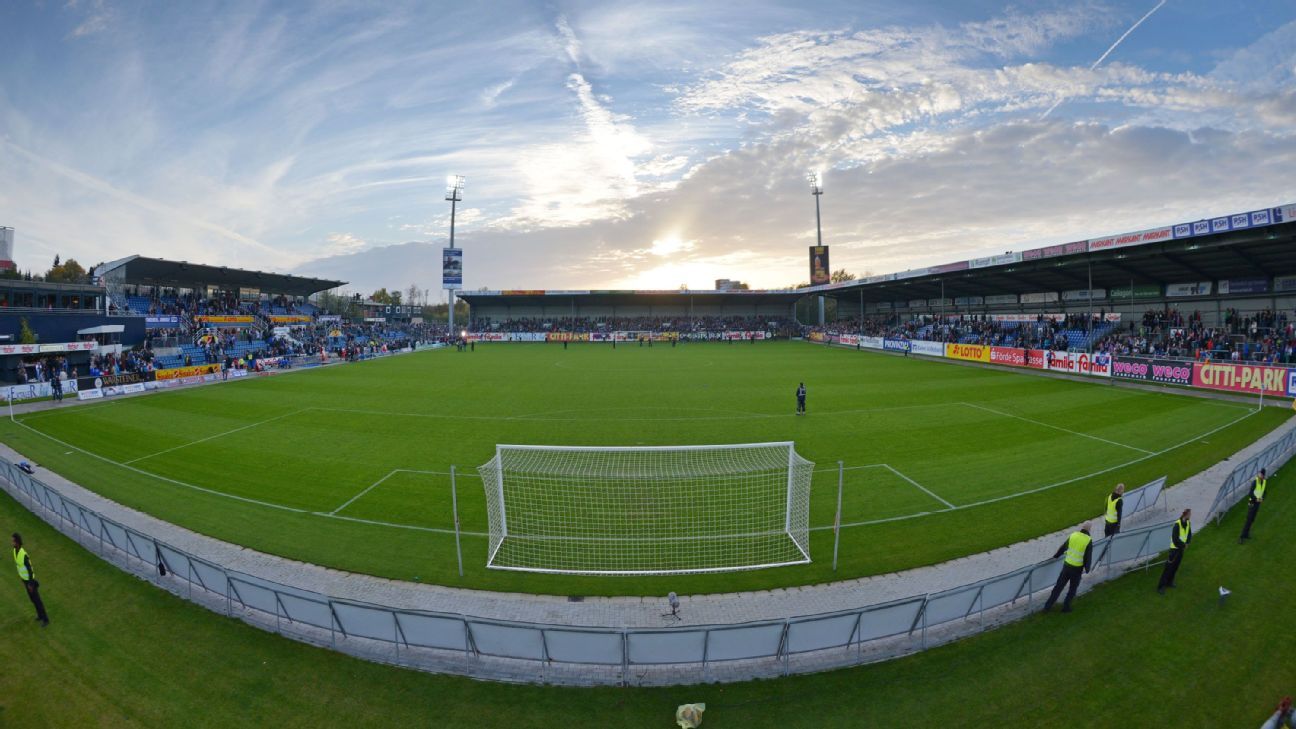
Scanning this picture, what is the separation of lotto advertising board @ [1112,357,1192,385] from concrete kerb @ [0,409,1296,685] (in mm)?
25747

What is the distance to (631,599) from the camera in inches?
354

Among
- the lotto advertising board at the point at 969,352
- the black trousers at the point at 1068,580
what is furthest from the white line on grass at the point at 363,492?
the lotto advertising board at the point at 969,352

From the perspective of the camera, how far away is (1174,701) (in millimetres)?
6625

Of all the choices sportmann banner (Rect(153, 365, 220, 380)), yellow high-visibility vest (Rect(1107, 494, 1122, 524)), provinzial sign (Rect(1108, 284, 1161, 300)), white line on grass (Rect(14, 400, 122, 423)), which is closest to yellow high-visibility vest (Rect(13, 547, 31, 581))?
yellow high-visibility vest (Rect(1107, 494, 1122, 524))

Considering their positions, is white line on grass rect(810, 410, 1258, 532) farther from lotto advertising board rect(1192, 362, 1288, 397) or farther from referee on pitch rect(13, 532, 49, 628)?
referee on pitch rect(13, 532, 49, 628)

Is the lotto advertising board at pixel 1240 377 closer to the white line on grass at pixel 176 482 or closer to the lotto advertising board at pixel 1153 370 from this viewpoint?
the lotto advertising board at pixel 1153 370

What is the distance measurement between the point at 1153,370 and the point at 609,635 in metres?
36.0

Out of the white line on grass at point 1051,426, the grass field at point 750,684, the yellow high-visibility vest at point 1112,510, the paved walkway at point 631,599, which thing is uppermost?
the yellow high-visibility vest at point 1112,510

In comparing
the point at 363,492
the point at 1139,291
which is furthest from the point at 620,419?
the point at 1139,291

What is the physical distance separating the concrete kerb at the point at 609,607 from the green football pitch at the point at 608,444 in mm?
392

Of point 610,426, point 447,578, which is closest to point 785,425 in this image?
point 610,426

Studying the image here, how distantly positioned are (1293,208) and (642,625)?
33.1m

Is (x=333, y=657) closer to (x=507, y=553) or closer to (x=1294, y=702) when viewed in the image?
(x=507, y=553)

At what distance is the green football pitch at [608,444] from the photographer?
10945 millimetres
